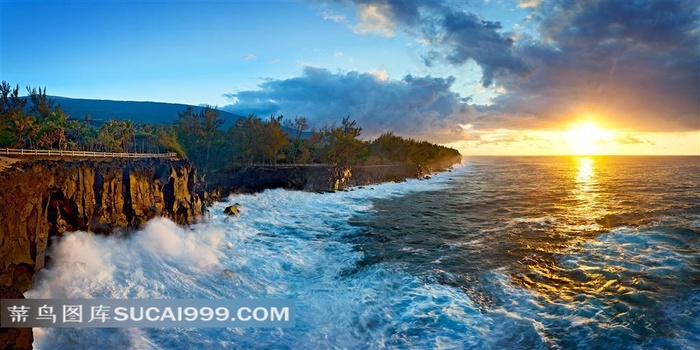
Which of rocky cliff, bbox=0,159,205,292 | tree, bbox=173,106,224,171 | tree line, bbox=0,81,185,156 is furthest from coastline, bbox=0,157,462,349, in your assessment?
tree, bbox=173,106,224,171

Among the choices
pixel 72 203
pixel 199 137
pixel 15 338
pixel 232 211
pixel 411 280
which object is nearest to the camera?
pixel 15 338

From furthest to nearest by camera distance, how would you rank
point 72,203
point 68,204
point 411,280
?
point 72,203 → point 68,204 → point 411,280

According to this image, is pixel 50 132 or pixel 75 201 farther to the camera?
pixel 50 132

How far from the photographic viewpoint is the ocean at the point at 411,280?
15430 millimetres

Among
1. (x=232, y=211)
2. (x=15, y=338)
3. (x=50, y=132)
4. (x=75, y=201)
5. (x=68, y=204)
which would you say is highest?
(x=50, y=132)

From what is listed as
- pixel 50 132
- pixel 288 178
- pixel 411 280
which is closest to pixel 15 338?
pixel 411 280

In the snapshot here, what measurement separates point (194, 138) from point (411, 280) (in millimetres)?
74871

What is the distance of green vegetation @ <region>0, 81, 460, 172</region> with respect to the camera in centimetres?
4856

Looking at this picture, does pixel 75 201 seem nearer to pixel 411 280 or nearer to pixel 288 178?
pixel 411 280

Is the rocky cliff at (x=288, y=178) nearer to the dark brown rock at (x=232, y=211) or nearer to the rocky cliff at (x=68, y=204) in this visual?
the dark brown rock at (x=232, y=211)

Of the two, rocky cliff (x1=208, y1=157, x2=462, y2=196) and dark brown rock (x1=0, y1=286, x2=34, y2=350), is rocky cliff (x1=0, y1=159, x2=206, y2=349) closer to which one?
dark brown rock (x1=0, y1=286, x2=34, y2=350)

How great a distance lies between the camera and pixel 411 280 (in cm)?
2245

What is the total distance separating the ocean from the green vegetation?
29618 millimetres

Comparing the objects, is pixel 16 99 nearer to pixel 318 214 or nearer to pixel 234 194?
pixel 234 194
